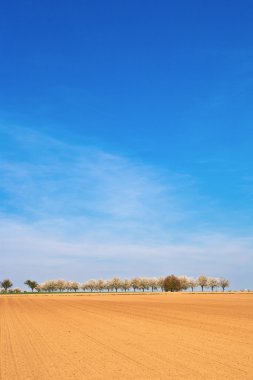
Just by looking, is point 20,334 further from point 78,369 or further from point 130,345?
point 78,369

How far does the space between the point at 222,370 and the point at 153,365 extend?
2.22m

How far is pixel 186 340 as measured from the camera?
21016 mm

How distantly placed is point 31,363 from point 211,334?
11.2m

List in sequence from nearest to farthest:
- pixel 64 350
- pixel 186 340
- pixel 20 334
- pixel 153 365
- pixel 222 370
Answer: pixel 222 370 < pixel 153 365 < pixel 64 350 < pixel 186 340 < pixel 20 334

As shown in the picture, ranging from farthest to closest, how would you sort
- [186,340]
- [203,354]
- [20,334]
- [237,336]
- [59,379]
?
[20,334] → [237,336] → [186,340] → [203,354] → [59,379]

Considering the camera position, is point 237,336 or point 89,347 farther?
point 237,336

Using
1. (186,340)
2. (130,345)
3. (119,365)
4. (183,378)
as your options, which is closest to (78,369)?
(119,365)

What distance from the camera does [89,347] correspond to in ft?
62.3

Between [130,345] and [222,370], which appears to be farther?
[130,345]

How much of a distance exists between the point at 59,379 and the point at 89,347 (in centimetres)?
641

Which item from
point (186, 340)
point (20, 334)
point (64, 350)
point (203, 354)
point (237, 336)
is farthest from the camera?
point (20, 334)

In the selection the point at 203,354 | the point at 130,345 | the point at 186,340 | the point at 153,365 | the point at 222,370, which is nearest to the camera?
the point at 222,370

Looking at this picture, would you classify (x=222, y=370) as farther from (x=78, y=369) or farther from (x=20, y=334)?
(x=20, y=334)

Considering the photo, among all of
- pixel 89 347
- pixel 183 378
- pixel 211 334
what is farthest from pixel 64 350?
pixel 211 334
